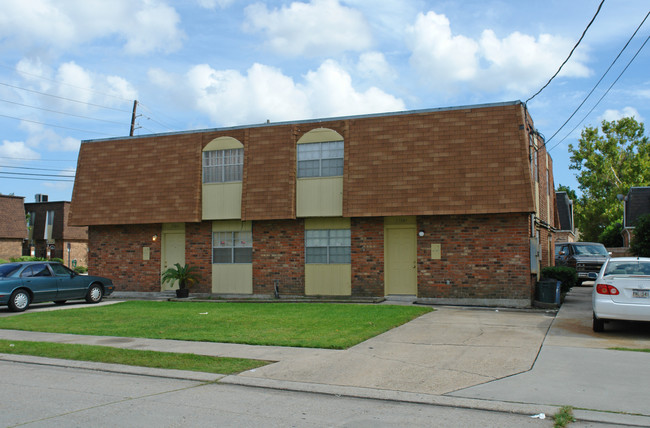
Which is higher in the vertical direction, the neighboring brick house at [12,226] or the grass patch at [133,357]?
the neighboring brick house at [12,226]

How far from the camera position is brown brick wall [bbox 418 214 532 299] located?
16500 millimetres

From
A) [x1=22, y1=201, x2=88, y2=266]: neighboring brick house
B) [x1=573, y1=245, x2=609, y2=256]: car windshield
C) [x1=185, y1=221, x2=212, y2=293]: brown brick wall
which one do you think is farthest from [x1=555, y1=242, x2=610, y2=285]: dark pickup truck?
[x1=22, y1=201, x2=88, y2=266]: neighboring brick house

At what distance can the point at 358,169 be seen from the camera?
18.0 m

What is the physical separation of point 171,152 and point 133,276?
16.3 feet

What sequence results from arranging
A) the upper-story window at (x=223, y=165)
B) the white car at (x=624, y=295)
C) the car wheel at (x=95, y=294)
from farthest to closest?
the upper-story window at (x=223, y=165) < the car wheel at (x=95, y=294) < the white car at (x=624, y=295)

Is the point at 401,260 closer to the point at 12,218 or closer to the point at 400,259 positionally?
the point at 400,259

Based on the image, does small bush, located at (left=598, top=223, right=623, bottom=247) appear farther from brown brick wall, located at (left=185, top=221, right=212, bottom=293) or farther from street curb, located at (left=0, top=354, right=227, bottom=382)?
street curb, located at (left=0, top=354, right=227, bottom=382)

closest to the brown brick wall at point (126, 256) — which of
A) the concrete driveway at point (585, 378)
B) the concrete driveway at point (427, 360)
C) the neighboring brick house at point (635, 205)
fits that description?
the concrete driveway at point (427, 360)

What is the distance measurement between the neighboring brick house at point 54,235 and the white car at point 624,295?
41.3 m

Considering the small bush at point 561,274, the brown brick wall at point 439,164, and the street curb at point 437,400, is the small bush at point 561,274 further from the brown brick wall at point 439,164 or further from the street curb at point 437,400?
the street curb at point 437,400

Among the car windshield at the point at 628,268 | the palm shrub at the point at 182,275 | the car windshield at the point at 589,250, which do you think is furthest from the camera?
the car windshield at the point at 589,250

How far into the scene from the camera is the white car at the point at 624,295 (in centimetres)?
1026

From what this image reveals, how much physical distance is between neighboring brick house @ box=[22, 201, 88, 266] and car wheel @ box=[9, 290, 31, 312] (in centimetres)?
2896

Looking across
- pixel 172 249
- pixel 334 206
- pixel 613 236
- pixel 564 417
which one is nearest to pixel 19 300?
pixel 172 249
